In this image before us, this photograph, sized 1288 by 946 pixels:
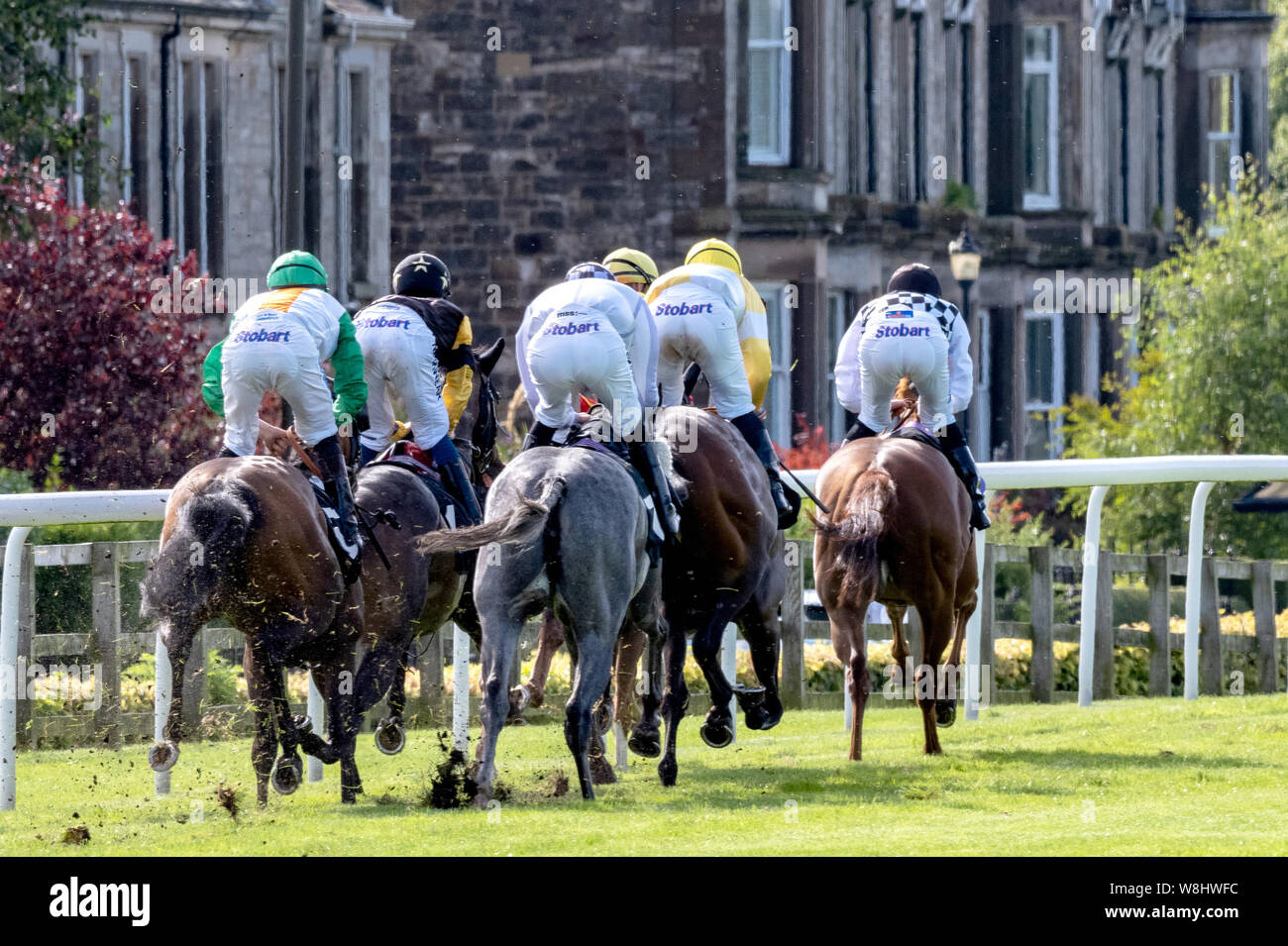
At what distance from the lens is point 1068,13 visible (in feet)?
101

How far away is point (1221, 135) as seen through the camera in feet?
112

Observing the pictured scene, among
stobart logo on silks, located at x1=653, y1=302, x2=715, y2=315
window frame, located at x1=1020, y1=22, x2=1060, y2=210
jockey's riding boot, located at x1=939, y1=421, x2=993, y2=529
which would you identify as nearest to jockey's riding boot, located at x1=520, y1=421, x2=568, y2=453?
stobart logo on silks, located at x1=653, y1=302, x2=715, y2=315

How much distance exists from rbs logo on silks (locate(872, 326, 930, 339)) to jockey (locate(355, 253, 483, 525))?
1845 millimetres

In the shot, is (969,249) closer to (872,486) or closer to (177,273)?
(177,273)

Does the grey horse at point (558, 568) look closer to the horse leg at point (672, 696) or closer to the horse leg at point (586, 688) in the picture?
the horse leg at point (586, 688)

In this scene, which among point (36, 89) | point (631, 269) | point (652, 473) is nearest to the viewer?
point (652, 473)

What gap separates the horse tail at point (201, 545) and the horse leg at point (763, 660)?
2.61 m

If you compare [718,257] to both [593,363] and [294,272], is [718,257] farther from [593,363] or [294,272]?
[294,272]

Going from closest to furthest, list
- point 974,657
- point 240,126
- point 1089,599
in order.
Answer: point 974,657 → point 1089,599 → point 240,126

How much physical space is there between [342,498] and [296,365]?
1.76 feet

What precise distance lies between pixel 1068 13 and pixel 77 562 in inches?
833

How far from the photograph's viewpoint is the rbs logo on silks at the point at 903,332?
11.0 meters

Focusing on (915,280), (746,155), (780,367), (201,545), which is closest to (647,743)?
(201,545)

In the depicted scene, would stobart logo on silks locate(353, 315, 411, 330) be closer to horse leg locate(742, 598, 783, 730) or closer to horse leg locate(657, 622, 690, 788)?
horse leg locate(657, 622, 690, 788)
